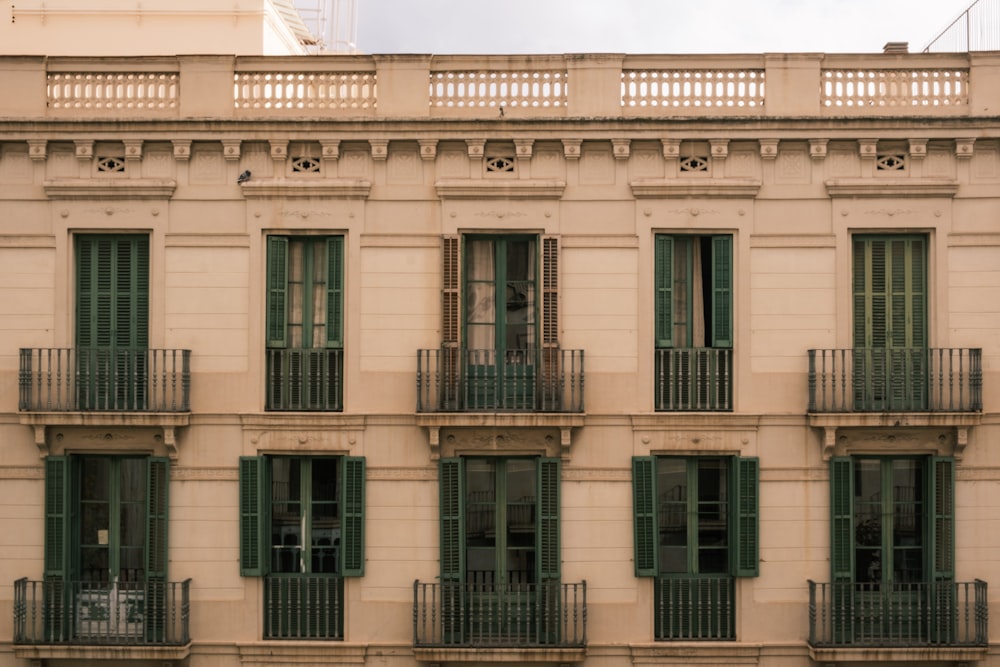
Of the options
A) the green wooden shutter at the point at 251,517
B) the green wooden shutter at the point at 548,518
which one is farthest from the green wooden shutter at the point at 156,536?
the green wooden shutter at the point at 548,518

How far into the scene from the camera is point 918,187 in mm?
18250

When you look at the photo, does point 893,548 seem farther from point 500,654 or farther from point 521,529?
point 500,654

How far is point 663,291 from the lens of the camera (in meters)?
18.5

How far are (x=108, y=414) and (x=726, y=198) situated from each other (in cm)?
930

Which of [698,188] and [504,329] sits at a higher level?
[698,188]

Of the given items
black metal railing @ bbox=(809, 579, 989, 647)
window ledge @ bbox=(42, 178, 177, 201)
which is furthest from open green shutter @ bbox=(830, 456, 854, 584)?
window ledge @ bbox=(42, 178, 177, 201)

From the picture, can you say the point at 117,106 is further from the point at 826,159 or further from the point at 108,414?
the point at 826,159

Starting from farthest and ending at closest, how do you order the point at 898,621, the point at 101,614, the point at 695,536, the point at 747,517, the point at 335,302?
the point at 335,302
the point at 695,536
the point at 101,614
the point at 747,517
the point at 898,621

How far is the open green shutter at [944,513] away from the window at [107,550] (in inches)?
428

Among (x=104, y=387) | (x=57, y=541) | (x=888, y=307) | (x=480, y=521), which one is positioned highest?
(x=888, y=307)

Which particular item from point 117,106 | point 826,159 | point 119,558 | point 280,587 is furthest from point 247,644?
point 826,159

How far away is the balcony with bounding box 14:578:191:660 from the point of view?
17859 millimetres

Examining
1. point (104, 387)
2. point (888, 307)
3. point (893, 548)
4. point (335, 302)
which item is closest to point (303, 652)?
point (104, 387)

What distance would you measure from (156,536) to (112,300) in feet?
11.4
